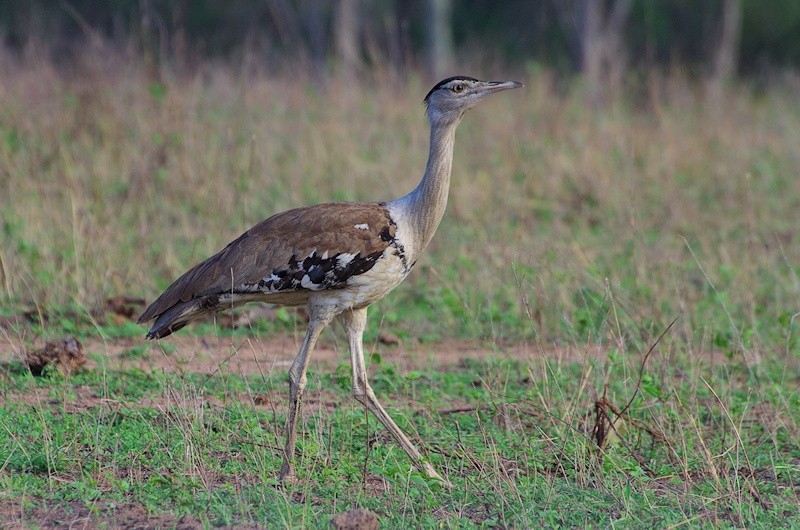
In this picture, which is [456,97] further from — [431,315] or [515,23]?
[515,23]

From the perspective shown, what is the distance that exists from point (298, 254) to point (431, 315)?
1.94m

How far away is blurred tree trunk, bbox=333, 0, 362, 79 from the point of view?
10086 mm

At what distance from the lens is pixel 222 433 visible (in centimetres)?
421

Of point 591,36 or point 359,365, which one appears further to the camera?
point 591,36

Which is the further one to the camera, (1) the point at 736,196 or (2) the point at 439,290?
(1) the point at 736,196

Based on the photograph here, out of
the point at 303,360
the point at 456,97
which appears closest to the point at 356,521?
the point at 303,360

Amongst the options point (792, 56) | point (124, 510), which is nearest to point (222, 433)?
point (124, 510)

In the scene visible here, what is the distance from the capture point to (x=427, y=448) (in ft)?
13.5

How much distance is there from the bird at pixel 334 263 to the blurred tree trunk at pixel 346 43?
5.18 metres

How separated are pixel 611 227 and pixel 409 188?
4.97ft

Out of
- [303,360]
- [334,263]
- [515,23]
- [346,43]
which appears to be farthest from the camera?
[515,23]

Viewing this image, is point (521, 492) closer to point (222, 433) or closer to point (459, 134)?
point (222, 433)

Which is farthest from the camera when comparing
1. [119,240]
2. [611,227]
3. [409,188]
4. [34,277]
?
[409,188]

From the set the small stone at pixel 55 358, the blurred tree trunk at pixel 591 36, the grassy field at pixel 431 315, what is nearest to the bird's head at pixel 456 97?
the grassy field at pixel 431 315
